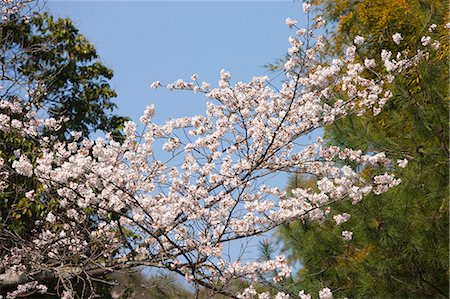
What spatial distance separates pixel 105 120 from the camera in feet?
26.9

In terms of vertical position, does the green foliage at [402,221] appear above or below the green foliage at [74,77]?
below

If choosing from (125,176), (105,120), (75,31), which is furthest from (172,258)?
(75,31)

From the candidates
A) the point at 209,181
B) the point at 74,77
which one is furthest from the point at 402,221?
the point at 74,77

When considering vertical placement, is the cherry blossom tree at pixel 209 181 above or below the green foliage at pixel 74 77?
below

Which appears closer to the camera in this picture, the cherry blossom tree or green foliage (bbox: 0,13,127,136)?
the cherry blossom tree

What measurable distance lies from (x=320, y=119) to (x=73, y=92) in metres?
4.71

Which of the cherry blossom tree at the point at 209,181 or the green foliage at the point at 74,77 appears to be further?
the green foliage at the point at 74,77

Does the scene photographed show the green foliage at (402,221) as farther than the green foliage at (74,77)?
No

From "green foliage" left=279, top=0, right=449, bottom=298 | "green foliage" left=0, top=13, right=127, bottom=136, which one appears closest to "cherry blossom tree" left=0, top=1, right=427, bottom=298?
"green foliage" left=279, top=0, right=449, bottom=298

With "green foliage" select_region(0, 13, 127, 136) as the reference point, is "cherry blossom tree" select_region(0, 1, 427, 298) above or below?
below

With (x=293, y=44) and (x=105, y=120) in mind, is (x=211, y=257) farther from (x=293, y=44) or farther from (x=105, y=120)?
(x=105, y=120)

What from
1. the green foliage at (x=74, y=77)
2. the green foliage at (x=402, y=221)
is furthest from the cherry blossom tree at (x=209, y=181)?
the green foliage at (x=74, y=77)

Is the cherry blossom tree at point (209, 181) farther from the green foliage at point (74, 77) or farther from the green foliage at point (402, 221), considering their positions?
the green foliage at point (74, 77)

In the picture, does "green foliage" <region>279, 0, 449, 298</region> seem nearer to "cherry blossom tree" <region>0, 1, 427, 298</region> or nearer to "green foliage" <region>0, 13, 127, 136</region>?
"cherry blossom tree" <region>0, 1, 427, 298</region>
